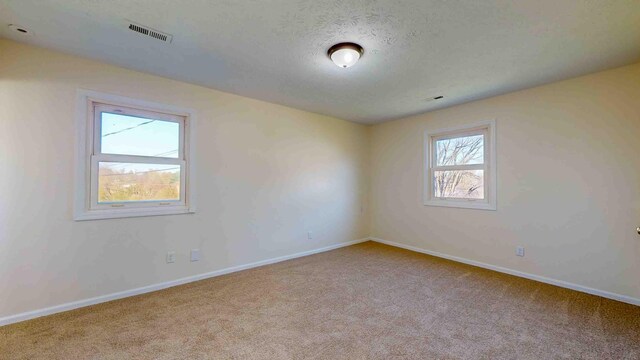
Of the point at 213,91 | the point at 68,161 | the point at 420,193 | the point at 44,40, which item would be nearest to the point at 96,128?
the point at 68,161

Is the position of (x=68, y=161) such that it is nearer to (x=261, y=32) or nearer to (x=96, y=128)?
(x=96, y=128)

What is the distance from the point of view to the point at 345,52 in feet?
7.27

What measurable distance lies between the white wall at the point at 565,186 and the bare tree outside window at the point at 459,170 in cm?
28

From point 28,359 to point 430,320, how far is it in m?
2.92

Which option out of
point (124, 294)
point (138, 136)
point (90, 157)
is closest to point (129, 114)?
point (138, 136)

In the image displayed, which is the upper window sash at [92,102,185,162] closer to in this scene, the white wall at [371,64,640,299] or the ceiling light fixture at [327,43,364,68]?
the ceiling light fixture at [327,43,364,68]

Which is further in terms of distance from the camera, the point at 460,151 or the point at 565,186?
the point at 460,151

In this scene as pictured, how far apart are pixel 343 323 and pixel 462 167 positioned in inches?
117

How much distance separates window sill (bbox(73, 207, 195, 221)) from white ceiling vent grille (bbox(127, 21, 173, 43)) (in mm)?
1722

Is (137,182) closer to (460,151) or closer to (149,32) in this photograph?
(149,32)

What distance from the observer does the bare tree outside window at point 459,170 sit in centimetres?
380

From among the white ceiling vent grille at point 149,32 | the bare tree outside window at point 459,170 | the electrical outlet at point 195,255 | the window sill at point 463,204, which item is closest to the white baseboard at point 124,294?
the electrical outlet at point 195,255

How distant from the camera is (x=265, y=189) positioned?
3.79 meters

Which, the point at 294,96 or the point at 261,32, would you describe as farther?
the point at 294,96
